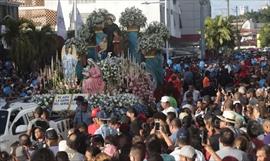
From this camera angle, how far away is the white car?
14.3 m

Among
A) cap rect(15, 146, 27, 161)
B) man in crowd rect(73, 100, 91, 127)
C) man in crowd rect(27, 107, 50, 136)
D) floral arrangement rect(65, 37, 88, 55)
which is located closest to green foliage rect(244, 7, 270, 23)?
floral arrangement rect(65, 37, 88, 55)

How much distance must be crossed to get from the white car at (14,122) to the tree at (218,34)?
6751cm

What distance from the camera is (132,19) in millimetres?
27469

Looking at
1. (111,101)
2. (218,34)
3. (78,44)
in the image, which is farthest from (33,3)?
(111,101)

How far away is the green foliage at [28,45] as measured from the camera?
38.1 meters

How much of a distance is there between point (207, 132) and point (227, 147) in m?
2.16

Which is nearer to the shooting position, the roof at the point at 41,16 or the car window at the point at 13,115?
the car window at the point at 13,115

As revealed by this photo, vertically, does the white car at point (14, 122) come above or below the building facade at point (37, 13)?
below

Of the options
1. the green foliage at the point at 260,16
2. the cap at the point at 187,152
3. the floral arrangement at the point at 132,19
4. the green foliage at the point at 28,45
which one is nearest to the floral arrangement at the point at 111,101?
the floral arrangement at the point at 132,19

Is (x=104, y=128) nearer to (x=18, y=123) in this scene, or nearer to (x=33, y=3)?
(x=18, y=123)

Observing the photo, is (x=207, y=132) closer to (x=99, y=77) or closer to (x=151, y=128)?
(x=151, y=128)

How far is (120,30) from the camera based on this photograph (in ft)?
89.5

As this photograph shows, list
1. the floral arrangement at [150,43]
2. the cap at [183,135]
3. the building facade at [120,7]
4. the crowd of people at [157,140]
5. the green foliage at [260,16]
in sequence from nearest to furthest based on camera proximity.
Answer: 1. the crowd of people at [157,140]
2. the cap at [183,135]
3. the floral arrangement at [150,43]
4. the building facade at [120,7]
5. the green foliage at [260,16]

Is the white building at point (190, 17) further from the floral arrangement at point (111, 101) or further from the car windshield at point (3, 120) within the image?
the car windshield at point (3, 120)
